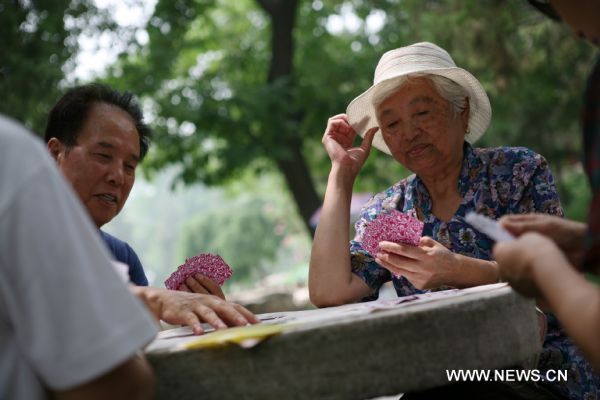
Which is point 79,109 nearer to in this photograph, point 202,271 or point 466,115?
point 202,271

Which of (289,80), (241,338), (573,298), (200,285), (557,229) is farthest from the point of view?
(289,80)

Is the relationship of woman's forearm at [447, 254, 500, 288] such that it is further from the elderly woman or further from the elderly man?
the elderly man

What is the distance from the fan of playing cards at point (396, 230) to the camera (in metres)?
2.66

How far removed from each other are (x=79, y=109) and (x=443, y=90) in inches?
63.4

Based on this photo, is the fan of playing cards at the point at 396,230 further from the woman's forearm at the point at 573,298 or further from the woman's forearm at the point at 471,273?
the woman's forearm at the point at 573,298

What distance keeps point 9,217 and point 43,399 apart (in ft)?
1.26

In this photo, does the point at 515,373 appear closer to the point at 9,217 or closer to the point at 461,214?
the point at 461,214

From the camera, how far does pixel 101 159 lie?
117 inches

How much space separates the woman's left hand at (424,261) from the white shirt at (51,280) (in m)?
1.52

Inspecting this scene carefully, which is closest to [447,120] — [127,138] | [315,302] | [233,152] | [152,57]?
[315,302]

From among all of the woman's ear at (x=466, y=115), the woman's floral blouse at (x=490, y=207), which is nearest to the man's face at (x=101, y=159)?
the woman's floral blouse at (x=490, y=207)

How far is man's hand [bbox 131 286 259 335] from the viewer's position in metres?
2.11

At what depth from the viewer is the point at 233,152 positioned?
1125cm

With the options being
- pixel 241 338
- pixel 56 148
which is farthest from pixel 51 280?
pixel 56 148
